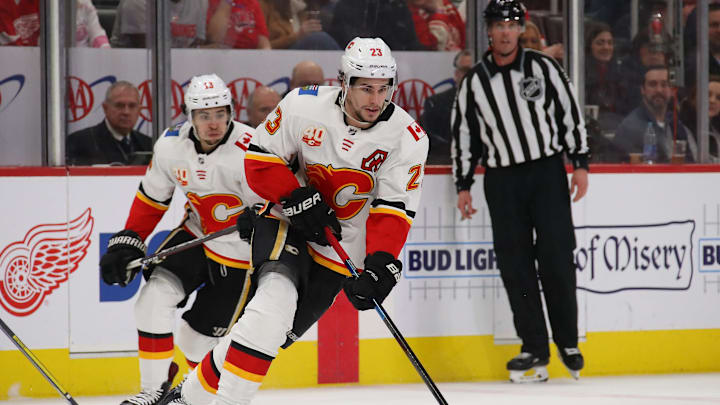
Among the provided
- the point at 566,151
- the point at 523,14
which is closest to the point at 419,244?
the point at 566,151

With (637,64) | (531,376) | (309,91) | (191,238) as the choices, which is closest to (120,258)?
(191,238)

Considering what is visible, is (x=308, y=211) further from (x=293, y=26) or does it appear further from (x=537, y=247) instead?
(x=293, y=26)

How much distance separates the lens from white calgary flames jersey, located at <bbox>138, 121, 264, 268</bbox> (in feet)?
13.0

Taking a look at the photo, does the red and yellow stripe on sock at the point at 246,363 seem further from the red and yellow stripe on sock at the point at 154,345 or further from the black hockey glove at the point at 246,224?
the red and yellow stripe on sock at the point at 154,345

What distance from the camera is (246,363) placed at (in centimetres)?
311

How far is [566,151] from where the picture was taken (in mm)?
5117

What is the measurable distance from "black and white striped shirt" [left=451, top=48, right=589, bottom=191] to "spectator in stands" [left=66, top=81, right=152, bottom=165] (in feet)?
4.76

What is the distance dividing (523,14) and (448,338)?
1504 mm

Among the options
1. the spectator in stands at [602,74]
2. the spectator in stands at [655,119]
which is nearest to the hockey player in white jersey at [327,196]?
the spectator in stands at [602,74]

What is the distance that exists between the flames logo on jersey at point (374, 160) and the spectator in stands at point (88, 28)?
2.25m

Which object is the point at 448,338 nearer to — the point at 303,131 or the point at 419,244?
the point at 419,244

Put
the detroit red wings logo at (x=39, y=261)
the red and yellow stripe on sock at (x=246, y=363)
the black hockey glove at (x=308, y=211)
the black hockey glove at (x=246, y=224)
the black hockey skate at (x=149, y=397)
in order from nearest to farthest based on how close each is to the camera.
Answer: the red and yellow stripe on sock at (x=246, y=363), the black hockey glove at (x=308, y=211), the black hockey glove at (x=246, y=224), the black hockey skate at (x=149, y=397), the detroit red wings logo at (x=39, y=261)

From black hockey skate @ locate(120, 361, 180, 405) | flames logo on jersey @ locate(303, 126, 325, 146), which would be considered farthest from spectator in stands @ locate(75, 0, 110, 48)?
flames logo on jersey @ locate(303, 126, 325, 146)

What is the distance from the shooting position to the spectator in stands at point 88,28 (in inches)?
200
